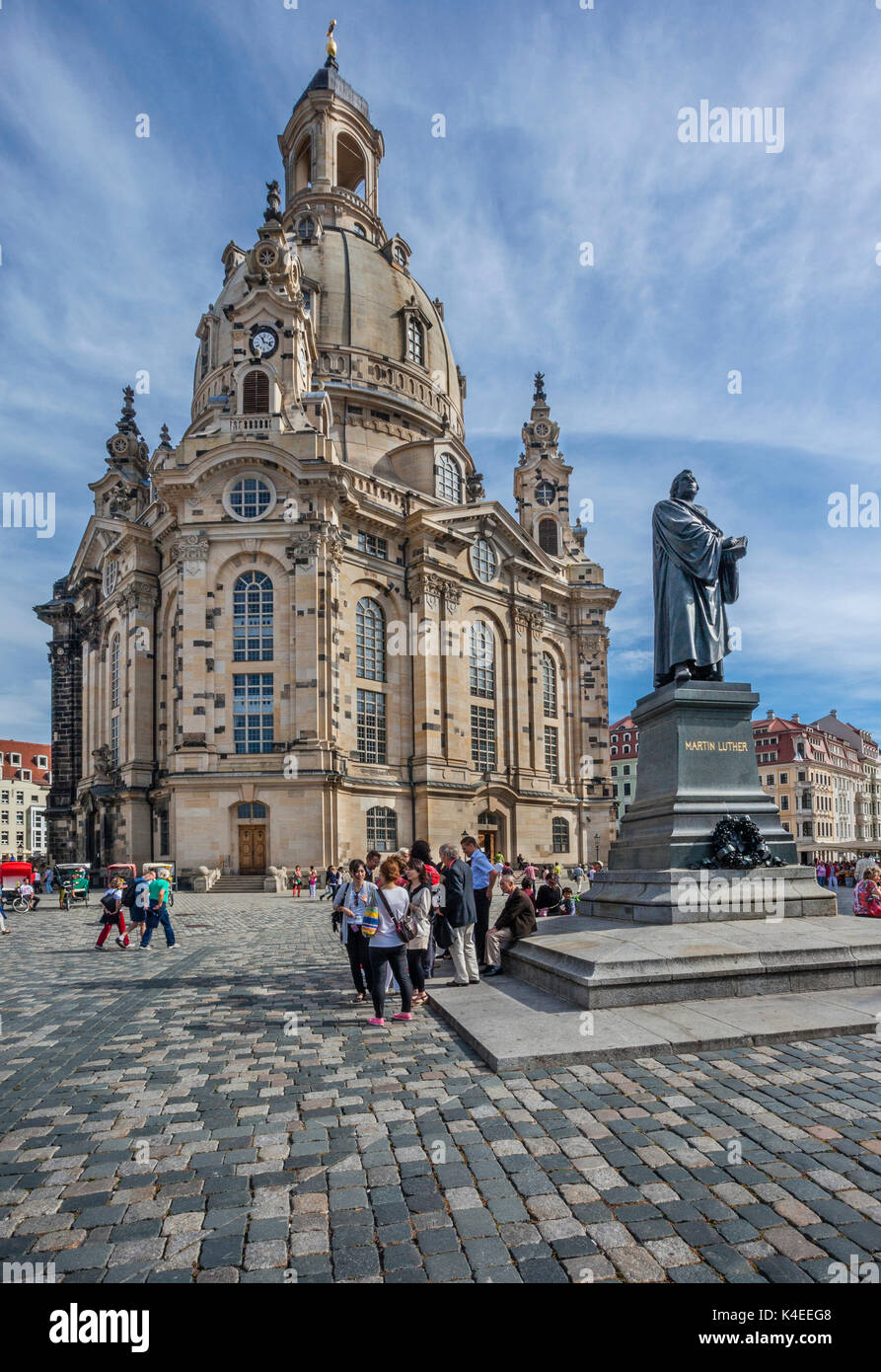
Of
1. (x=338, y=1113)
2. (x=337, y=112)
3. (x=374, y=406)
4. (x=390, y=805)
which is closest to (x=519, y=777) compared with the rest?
(x=390, y=805)

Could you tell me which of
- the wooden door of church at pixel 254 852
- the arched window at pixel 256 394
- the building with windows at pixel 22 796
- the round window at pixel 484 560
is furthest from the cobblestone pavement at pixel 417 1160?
the building with windows at pixel 22 796

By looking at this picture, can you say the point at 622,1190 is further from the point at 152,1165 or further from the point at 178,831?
the point at 178,831

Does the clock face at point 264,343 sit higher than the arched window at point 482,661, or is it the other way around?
the clock face at point 264,343

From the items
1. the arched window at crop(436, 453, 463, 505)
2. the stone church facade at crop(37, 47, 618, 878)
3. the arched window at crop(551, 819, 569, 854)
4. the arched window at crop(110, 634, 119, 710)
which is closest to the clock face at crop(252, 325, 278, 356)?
the stone church facade at crop(37, 47, 618, 878)

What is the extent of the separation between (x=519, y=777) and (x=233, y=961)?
36.2 meters

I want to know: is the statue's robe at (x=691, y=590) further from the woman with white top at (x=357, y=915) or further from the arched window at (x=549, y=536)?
the arched window at (x=549, y=536)

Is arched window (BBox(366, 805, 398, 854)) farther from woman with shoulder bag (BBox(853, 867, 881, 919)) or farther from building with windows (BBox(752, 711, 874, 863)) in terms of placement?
building with windows (BBox(752, 711, 874, 863))

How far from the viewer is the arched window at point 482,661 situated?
4781 centimetres

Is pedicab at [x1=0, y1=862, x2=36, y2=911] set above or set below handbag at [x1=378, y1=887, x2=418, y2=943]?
below

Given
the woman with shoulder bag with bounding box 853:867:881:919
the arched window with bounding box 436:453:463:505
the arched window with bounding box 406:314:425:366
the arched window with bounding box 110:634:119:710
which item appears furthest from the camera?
the arched window with bounding box 406:314:425:366

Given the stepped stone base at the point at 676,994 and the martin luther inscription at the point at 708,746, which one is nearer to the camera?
the stepped stone base at the point at 676,994

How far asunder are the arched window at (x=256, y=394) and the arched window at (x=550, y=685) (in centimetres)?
2420

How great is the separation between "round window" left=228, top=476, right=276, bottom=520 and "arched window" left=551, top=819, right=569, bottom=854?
1069 inches

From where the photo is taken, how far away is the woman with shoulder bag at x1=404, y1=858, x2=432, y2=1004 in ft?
30.6
